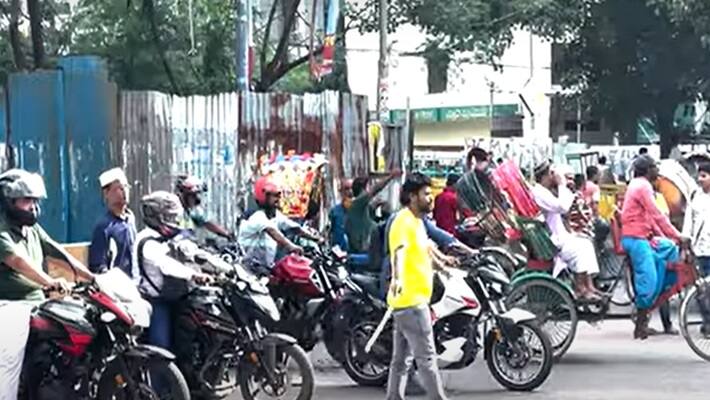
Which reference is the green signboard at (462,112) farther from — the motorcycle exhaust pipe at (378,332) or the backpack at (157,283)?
the backpack at (157,283)

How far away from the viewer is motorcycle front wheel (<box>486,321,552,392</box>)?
11547mm

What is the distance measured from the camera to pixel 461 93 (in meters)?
40.6

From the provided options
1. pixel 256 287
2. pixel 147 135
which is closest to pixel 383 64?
pixel 147 135

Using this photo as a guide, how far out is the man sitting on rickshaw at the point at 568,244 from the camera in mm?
13367

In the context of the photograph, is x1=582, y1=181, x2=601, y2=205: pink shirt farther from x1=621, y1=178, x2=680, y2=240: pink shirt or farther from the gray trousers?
the gray trousers

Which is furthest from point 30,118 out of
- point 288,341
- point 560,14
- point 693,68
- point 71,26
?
point 693,68

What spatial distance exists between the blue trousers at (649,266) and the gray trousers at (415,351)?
13.0 ft

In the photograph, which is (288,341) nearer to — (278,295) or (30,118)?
(278,295)

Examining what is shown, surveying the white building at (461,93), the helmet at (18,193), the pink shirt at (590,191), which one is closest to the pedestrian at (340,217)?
the pink shirt at (590,191)

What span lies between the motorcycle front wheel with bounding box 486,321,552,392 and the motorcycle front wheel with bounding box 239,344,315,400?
2.09 m

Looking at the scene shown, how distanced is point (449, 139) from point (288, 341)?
1188 inches

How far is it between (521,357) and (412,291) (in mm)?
1975

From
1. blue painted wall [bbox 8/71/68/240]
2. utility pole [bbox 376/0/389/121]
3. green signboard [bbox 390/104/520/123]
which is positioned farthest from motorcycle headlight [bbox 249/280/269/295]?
green signboard [bbox 390/104/520/123]

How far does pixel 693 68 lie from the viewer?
31391 millimetres
